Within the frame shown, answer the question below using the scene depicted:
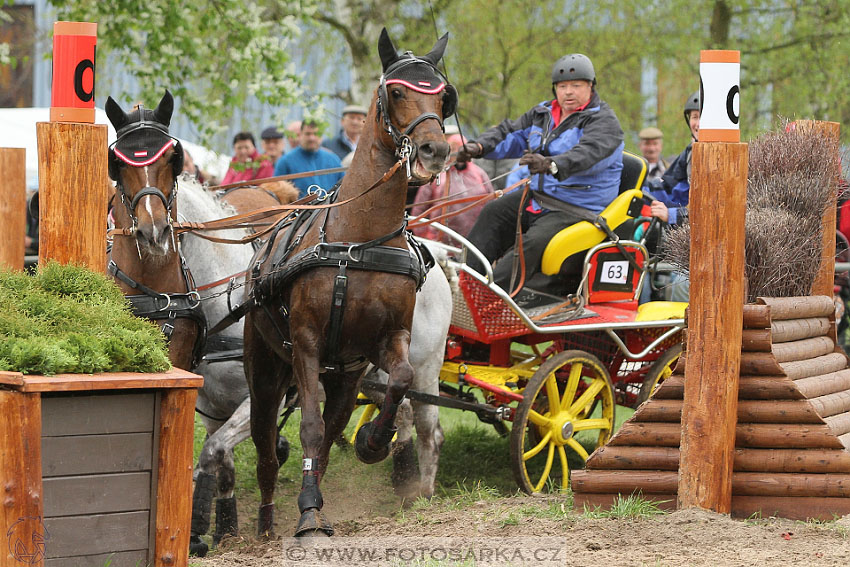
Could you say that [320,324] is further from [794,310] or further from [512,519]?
[794,310]

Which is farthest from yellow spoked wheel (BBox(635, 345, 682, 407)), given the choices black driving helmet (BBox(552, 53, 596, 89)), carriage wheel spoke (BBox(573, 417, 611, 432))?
black driving helmet (BBox(552, 53, 596, 89))

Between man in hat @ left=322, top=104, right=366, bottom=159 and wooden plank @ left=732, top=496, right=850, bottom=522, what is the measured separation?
6.84 meters

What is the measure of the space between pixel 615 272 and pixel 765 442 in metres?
2.40

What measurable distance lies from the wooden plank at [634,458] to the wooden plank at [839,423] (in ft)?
2.26

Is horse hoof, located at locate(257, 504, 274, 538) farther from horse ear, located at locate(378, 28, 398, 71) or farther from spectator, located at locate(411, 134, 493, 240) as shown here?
spectator, located at locate(411, 134, 493, 240)

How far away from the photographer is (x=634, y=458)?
16.7 ft

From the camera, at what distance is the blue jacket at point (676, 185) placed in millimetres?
8141

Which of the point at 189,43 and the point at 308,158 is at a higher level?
the point at 189,43

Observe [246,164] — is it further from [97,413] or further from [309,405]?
[97,413]

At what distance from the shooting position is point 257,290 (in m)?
5.32

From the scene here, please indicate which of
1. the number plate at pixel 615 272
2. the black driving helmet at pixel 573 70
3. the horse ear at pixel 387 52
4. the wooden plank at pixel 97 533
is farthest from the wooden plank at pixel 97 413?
the black driving helmet at pixel 573 70

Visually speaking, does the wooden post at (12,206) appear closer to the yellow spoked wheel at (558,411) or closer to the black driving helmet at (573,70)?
the yellow spoked wheel at (558,411)

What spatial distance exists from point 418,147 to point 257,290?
1.13 metres

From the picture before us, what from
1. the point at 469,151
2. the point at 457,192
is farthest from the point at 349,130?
the point at 469,151
